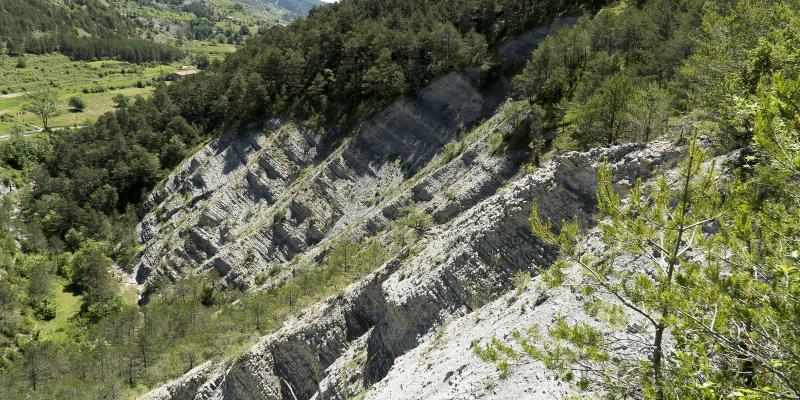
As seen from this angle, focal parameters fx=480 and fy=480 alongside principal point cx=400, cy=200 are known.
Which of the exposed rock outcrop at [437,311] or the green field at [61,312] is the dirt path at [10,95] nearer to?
the green field at [61,312]

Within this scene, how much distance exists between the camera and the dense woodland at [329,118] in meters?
19.7

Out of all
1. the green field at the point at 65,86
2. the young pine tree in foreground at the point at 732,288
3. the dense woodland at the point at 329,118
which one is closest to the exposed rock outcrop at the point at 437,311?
the dense woodland at the point at 329,118

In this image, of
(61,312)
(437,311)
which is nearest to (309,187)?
(437,311)

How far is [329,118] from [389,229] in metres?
25.9

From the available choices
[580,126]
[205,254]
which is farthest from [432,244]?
[205,254]

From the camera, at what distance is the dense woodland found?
19.7 metres

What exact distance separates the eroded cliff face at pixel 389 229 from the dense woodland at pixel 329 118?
3.69 meters

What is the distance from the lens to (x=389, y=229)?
48.5 metres

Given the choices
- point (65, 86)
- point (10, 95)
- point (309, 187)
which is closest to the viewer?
point (309, 187)

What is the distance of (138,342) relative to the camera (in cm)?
4947

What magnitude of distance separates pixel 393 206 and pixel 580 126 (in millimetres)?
21326

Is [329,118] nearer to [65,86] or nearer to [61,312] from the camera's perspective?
[61,312]

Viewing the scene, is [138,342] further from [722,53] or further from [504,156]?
[722,53]

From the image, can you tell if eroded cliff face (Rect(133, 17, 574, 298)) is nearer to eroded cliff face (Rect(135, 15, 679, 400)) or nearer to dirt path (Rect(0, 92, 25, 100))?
eroded cliff face (Rect(135, 15, 679, 400))
